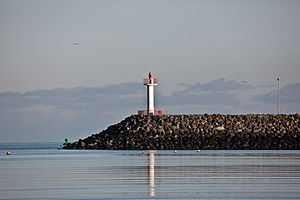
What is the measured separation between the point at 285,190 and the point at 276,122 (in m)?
56.9

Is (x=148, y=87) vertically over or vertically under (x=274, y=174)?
over

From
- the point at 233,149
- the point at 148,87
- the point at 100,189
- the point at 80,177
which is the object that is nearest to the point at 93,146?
the point at 148,87

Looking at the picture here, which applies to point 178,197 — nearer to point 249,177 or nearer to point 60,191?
point 60,191

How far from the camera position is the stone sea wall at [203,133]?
75000 millimetres

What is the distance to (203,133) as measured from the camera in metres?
77.1

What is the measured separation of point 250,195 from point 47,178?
11.6 meters

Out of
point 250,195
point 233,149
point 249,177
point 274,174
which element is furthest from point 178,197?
point 233,149

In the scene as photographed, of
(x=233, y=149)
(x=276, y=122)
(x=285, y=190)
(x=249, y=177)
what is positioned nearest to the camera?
(x=285, y=190)

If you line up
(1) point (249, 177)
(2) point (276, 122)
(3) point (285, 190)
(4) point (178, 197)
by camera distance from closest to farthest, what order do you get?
(4) point (178, 197), (3) point (285, 190), (1) point (249, 177), (2) point (276, 122)

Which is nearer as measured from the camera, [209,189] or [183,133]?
[209,189]

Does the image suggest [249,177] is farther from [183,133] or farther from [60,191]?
[183,133]

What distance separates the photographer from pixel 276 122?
263 ft

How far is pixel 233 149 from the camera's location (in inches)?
2936

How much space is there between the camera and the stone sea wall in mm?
75000
